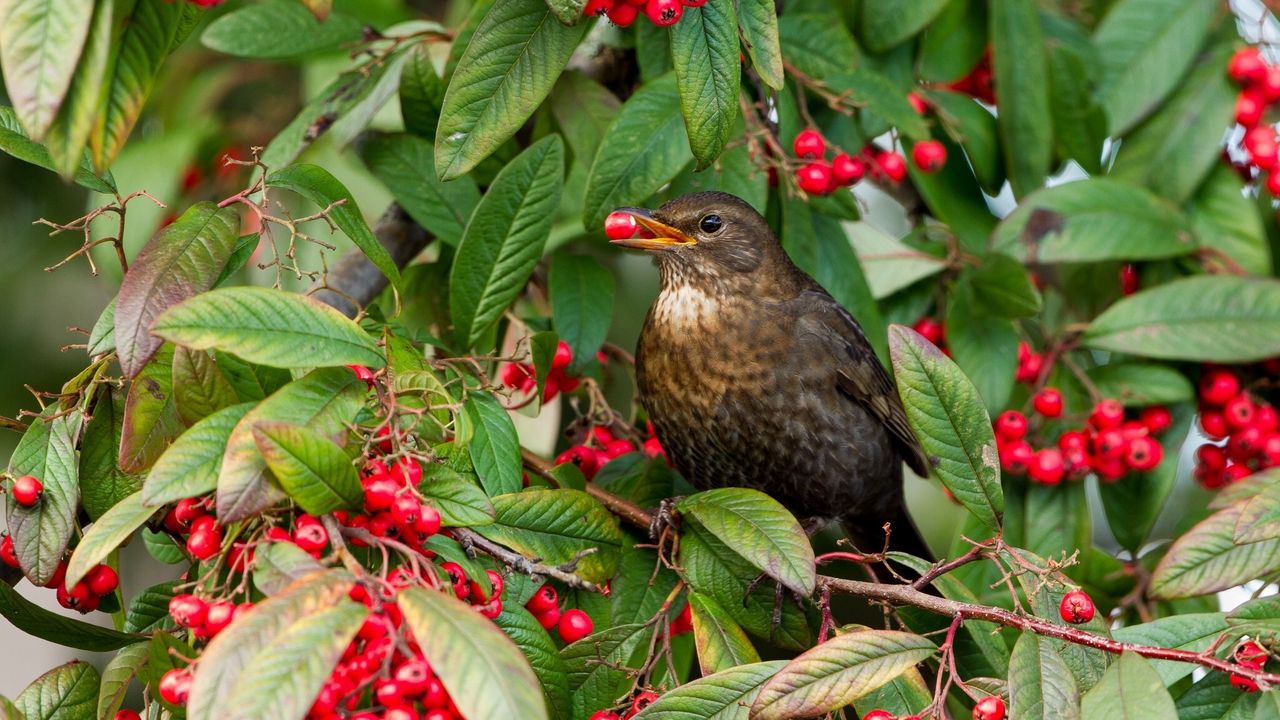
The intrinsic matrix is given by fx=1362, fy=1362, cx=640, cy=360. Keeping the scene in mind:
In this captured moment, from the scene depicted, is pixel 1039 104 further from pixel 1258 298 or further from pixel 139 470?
pixel 139 470

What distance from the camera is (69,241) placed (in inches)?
180

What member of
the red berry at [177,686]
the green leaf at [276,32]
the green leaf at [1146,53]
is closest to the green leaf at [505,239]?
the green leaf at [276,32]

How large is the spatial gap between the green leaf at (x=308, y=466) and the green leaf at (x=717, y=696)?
0.60 m

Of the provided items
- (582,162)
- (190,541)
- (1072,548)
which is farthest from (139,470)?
(1072,548)

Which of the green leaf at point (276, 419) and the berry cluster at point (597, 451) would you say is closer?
the green leaf at point (276, 419)

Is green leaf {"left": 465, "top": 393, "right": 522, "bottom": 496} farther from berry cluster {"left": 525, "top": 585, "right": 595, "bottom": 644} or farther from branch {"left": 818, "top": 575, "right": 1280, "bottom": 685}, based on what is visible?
branch {"left": 818, "top": 575, "right": 1280, "bottom": 685}

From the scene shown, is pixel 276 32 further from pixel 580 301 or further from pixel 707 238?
pixel 707 238

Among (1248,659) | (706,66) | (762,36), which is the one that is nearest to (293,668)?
(706,66)

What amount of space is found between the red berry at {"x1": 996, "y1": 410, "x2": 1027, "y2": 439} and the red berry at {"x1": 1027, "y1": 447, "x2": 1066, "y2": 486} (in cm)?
Result: 7

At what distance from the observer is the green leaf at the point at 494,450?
2.50 m

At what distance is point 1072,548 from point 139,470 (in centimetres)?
240

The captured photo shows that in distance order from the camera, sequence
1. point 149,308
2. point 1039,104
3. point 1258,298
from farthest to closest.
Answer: point 1039,104 < point 1258,298 < point 149,308

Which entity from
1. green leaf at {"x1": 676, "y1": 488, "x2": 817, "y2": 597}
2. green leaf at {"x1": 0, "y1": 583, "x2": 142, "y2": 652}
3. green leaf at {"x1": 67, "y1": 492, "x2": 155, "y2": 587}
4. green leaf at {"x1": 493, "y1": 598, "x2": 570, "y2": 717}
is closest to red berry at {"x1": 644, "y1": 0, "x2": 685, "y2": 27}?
green leaf at {"x1": 676, "y1": 488, "x2": 817, "y2": 597}

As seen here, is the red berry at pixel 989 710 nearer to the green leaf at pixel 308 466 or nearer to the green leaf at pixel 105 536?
the green leaf at pixel 308 466
